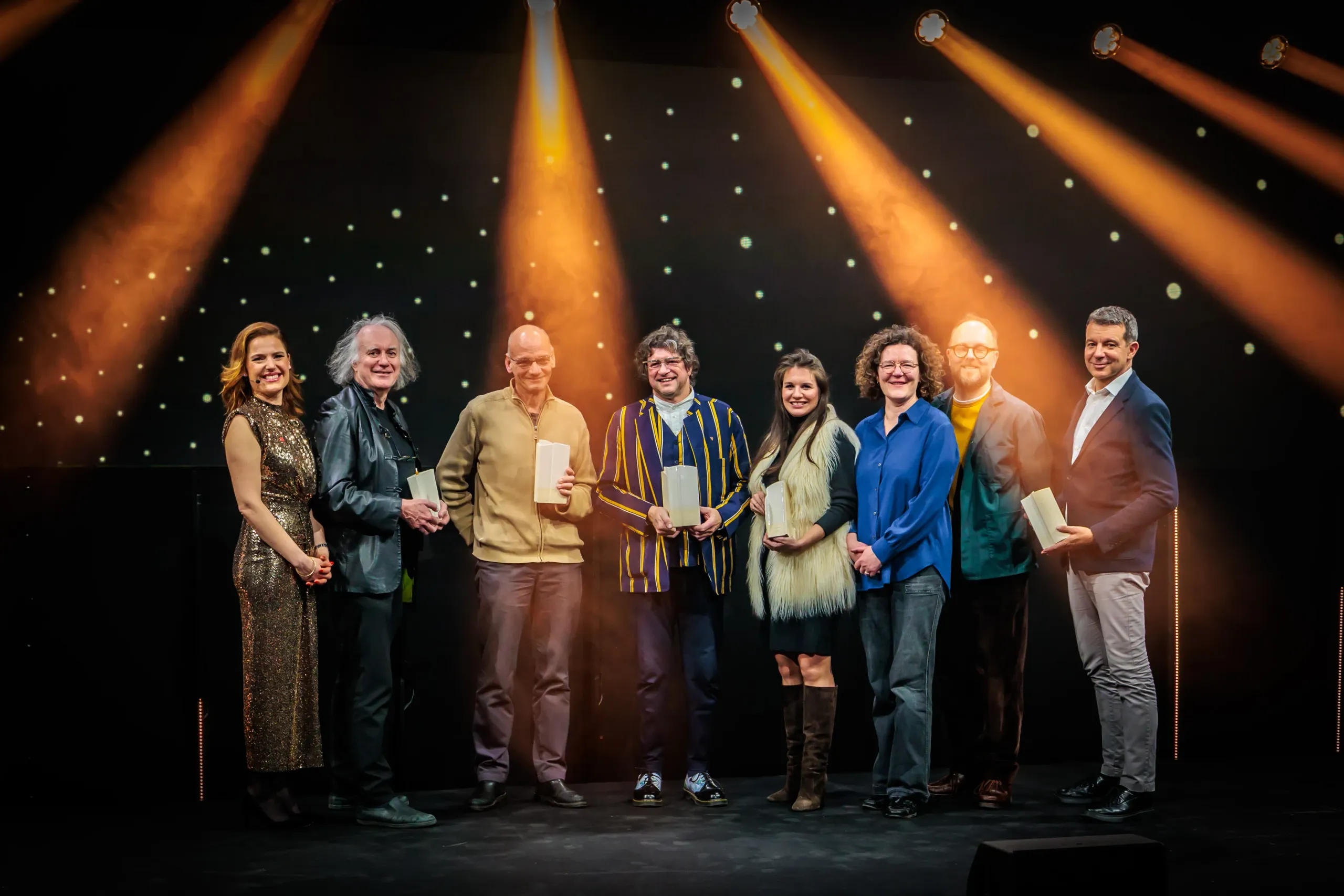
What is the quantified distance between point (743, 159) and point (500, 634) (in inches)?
90.4

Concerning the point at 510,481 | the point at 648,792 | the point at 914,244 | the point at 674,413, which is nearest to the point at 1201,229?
the point at 914,244

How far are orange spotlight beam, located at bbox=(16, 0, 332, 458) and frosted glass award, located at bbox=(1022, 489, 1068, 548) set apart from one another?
3.27 metres

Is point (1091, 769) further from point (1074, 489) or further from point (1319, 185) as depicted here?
point (1319, 185)

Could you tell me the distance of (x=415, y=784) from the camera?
4.34 meters

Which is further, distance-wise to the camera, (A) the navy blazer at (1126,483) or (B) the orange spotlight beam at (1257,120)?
(B) the orange spotlight beam at (1257,120)

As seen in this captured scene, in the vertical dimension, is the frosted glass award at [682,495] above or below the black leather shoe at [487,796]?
above

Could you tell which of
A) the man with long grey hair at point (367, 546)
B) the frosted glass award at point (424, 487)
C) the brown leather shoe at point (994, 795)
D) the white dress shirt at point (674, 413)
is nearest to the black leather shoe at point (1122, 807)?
the brown leather shoe at point (994, 795)

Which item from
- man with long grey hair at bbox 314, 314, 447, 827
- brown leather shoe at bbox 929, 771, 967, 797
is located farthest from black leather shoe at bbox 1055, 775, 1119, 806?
man with long grey hair at bbox 314, 314, 447, 827

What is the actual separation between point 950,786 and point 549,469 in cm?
192

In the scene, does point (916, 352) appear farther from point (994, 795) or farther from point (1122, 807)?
point (1122, 807)

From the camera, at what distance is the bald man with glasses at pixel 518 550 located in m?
3.97

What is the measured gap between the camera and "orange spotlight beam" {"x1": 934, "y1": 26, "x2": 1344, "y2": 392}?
5082mm

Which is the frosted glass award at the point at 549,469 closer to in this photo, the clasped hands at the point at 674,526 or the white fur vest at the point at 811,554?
the clasped hands at the point at 674,526

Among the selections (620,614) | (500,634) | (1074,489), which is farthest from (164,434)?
(1074,489)
